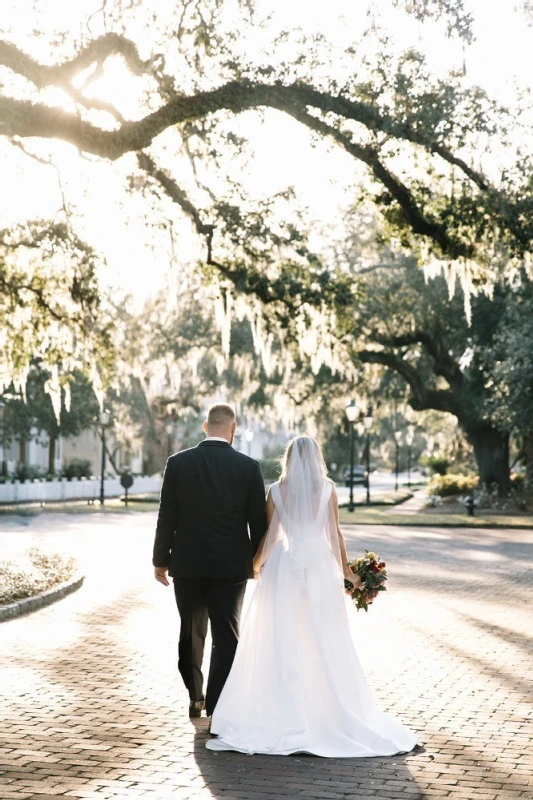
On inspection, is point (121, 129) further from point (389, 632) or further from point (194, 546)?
point (194, 546)

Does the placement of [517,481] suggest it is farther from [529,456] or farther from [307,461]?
[307,461]

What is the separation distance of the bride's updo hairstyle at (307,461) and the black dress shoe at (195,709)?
1.61 meters

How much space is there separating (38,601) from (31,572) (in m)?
1.70

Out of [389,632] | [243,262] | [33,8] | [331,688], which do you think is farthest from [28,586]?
[331,688]

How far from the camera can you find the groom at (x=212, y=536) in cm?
702

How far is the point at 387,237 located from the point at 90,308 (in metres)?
5.51

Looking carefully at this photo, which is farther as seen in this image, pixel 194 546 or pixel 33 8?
pixel 33 8

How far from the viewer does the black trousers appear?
7.05 meters

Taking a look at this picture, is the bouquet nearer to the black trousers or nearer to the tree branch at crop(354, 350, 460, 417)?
the black trousers

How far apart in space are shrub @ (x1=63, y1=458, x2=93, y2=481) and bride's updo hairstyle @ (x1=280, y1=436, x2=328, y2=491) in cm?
5025

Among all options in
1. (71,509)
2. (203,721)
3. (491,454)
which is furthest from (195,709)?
(491,454)

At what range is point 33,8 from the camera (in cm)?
1373

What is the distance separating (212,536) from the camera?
23.1 ft

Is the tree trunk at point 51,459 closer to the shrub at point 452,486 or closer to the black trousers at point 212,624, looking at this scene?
the shrub at point 452,486
